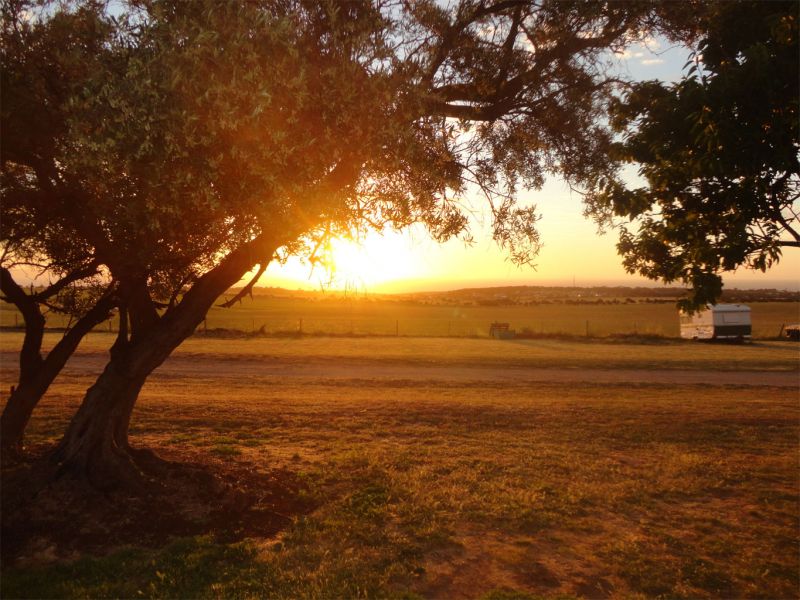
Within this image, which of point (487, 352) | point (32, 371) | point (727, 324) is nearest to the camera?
point (32, 371)

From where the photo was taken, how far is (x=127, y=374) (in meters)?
6.92

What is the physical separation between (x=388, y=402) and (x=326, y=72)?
1057 cm

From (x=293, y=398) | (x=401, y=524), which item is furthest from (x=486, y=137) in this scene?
(x=293, y=398)

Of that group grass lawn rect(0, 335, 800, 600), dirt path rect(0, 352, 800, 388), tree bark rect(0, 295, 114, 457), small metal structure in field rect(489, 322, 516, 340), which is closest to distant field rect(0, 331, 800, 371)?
dirt path rect(0, 352, 800, 388)

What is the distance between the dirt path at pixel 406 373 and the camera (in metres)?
20.1

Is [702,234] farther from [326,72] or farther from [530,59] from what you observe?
[326,72]

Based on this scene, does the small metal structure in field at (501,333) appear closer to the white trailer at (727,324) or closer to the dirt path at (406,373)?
the white trailer at (727,324)

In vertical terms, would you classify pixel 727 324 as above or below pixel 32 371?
above

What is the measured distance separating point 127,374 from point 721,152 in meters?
6.99

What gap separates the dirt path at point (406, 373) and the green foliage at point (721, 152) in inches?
514

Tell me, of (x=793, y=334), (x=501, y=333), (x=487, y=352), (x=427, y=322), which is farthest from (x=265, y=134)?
(x=427, y=322)

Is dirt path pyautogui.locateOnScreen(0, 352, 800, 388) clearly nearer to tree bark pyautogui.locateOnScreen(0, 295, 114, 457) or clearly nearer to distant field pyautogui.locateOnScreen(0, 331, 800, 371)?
distant field pyautogui.locateOnScreen(0, 331, 800, 371)

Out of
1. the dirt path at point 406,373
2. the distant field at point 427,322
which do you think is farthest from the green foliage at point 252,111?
the distant field at point 427,322

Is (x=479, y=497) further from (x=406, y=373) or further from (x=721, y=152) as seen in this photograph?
(x=406, y=373)
